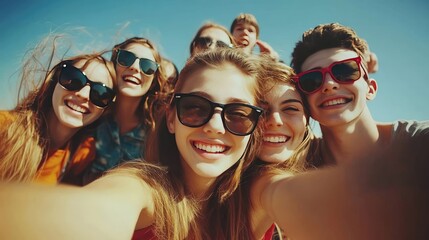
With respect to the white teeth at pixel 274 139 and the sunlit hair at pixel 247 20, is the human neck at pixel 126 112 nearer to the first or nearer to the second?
the white teeth at pixel 274 139

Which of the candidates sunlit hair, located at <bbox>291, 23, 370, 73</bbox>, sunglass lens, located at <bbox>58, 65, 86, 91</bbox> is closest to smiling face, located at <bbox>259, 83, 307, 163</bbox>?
sunlit hair, located at <bbox>291, 23, 370, 73</bbox>

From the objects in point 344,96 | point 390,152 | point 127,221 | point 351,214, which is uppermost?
point 344,96

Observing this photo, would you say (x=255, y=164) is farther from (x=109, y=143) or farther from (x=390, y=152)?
(x=109, y=143)

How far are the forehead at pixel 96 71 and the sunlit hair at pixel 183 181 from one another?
0.93 metres

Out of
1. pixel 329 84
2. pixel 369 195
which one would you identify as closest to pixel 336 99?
pixel 329 84

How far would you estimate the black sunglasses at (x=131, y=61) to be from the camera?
2.61 m

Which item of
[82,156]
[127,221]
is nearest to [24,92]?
[82,156]

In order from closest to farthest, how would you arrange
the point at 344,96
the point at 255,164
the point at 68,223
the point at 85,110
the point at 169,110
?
the point at 68,223 < the point at 169,110 < the point at 255,164 < the point at 344,96 < the point at 85,110

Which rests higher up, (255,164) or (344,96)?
(344,96)

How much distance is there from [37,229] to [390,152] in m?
0.81

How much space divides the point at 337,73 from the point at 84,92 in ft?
7.22

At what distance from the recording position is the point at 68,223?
635 millimetres

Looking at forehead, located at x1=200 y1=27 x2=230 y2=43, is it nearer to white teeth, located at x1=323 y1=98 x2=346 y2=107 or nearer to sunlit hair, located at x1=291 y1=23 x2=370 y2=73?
sunlit hair, located at x1=291 y1=23 x2=370 y2=73

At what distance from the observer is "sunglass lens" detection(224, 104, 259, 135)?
4.50 ft
